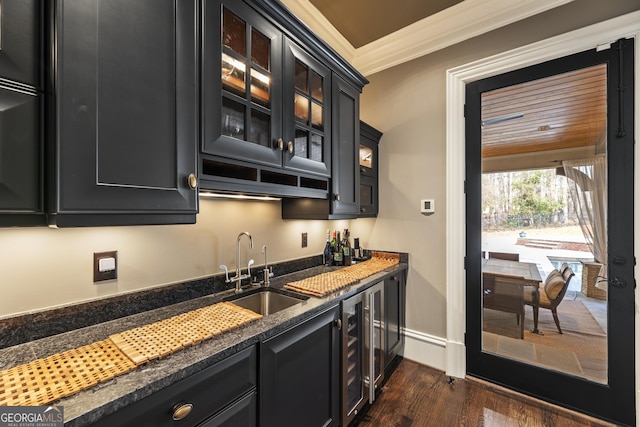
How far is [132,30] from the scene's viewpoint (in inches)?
36.0

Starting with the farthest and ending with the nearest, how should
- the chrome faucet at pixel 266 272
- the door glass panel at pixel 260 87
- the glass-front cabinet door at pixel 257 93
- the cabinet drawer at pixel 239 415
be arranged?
the chrome faucet at pixel 266 272, the door glass panel at pixel 260 87, the glass-front cabinet door at pixel 257 93, the cabinet drawer at pixel 239 415

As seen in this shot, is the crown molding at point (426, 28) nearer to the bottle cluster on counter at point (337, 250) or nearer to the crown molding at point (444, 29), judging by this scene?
the crown molding at point (444, 29)

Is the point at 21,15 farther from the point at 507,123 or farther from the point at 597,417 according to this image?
the point at 597,417

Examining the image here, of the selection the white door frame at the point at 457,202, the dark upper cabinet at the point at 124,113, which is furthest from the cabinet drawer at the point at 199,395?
the white door frame at the point at 457,202

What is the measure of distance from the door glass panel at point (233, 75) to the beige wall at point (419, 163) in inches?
67.7

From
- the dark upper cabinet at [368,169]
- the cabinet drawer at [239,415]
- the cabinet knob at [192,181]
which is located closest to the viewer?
the cabinet drawer at [239,415]

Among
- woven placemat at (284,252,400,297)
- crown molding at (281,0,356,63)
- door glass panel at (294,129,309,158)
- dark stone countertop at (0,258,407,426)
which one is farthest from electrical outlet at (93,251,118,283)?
crown molding at (281,0,356,63)

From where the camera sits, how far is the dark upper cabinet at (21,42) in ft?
2.38

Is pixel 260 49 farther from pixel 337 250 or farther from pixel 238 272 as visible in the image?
pixel 337 250

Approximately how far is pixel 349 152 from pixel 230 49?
1091 millimetres

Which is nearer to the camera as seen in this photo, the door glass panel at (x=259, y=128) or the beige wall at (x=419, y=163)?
the door glass panel at (x=259, y=128)

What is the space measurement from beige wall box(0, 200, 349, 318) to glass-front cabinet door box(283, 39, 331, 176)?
1.58ft

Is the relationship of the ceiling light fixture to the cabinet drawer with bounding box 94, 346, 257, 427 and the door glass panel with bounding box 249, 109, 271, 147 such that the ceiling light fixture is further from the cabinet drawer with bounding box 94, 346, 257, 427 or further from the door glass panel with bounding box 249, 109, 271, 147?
the cabinet drawer with bounding box 94, 346, 257, 427

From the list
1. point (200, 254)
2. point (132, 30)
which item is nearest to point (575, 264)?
point (200, 254)
